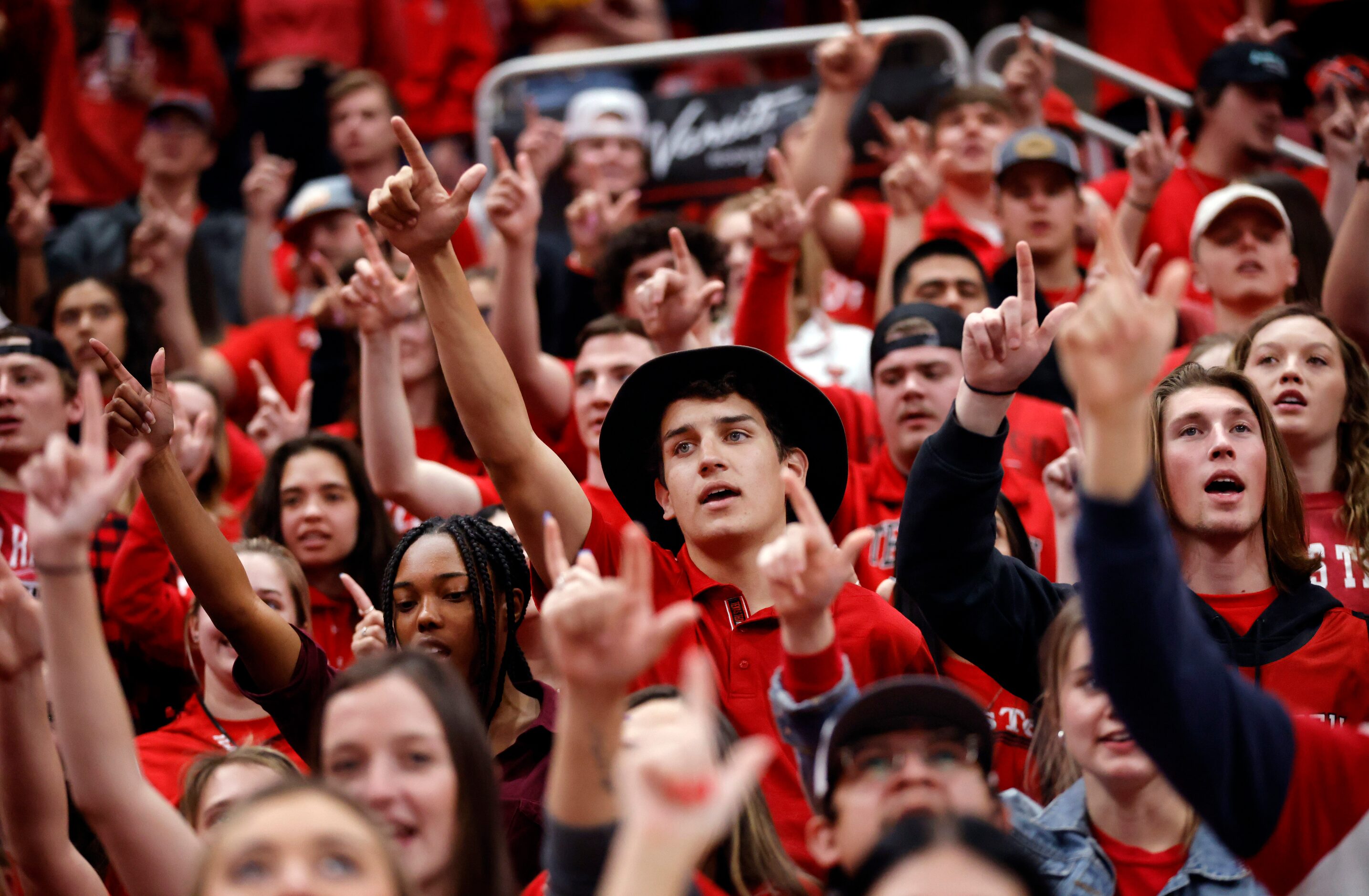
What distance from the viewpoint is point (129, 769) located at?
2.82 metres

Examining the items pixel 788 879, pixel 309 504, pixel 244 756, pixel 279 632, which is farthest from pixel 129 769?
pixel 309 504

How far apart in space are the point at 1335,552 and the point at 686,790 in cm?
269

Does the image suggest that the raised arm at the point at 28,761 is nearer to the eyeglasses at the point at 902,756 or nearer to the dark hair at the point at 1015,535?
the eyeglasses at the point at 902,756

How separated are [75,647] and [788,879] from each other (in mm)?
1303

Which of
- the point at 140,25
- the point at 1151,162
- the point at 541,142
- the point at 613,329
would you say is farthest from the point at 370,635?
the point at 140,25

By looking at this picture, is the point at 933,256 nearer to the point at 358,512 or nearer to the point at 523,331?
the point at 523,331

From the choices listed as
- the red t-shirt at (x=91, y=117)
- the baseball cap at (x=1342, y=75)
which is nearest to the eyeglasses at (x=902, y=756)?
the baseball cap at (x=1342, y=75)

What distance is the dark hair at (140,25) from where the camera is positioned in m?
8.11

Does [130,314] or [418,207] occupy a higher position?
[130,314]

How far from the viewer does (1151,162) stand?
588cm

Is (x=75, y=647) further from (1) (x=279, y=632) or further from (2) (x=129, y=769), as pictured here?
(1) (x=279, y=632)

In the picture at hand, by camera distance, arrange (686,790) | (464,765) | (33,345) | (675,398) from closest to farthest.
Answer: (686,790) < (464,765) < (675,398) < (33,345)

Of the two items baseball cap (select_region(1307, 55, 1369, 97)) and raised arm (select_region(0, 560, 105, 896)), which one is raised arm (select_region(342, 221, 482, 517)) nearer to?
raised arm (select_region(0, 560, 105, 896))

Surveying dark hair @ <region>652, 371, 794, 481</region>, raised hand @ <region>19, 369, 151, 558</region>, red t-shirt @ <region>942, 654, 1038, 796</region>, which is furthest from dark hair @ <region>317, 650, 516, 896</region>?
red t-shirt @ <region>942, 654, 1038, 796</region>
